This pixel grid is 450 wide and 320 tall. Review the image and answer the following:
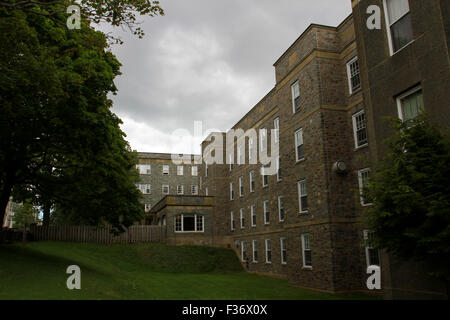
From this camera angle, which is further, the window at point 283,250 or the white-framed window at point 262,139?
the white-framed window at point 262,139

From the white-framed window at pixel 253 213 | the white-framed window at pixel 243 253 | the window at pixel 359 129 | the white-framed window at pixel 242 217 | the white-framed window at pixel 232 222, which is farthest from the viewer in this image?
the white-framed window at pixel 232 222

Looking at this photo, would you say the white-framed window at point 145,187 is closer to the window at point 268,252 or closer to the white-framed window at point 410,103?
the window at point 268,252

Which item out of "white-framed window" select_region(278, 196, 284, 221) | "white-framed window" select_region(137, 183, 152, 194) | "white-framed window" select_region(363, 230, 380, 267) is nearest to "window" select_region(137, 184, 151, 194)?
"white-framed window" select_region(137, 183, 152, 194)

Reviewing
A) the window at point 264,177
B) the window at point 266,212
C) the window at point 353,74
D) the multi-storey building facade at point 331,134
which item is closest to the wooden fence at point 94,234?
the multi-storey building facade at point 331,134

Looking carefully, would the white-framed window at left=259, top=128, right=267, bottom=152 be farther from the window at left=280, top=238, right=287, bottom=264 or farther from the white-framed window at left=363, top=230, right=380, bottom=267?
the white-framed window at left=363, top=230, right=380, bottom=267

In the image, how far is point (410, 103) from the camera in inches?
462

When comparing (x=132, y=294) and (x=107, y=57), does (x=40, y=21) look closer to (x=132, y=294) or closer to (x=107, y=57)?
(x=107, y=57)

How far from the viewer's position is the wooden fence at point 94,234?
1282 inches

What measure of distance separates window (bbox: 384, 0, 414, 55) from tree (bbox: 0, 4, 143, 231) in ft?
31.3

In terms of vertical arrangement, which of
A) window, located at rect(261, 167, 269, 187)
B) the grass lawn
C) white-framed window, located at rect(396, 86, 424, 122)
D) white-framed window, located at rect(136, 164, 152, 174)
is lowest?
the grass lawn

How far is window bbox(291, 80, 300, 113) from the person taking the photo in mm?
21375

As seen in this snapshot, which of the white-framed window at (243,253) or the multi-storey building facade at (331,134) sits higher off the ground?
the multi-storey building facade at (331,134)

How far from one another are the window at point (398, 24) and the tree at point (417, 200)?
4266 millimetres
